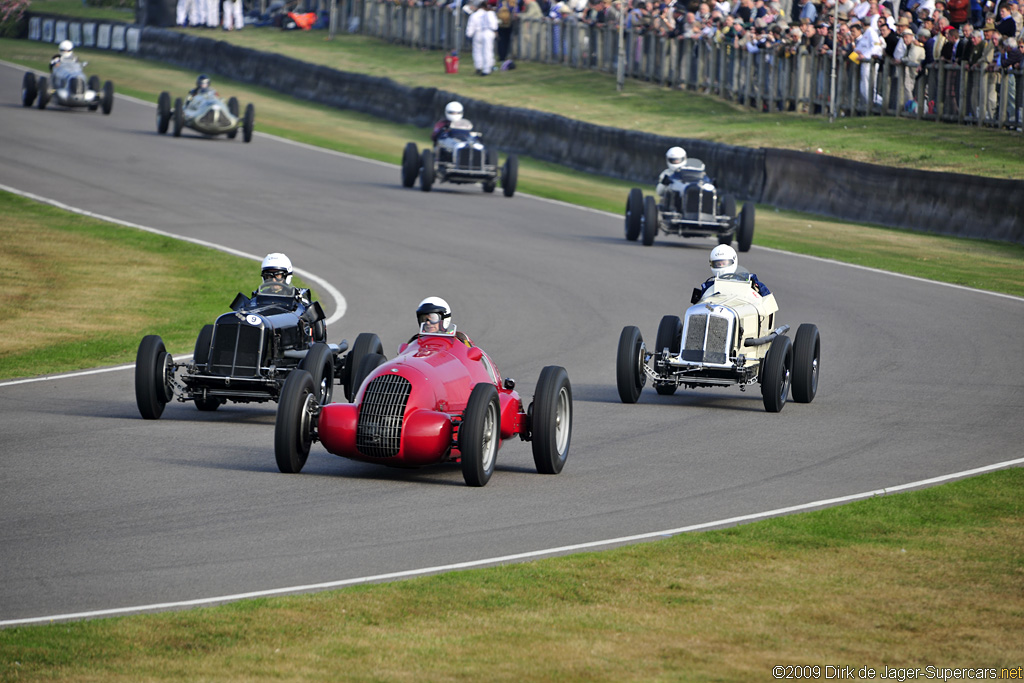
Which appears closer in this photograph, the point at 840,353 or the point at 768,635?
the point at 768,635

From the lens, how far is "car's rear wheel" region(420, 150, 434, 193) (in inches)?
1344

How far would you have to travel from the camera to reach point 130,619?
823 centimetres

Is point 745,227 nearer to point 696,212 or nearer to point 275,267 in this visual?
point 696,212

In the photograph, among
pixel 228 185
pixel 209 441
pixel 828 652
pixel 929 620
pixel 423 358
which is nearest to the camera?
pixel 828 652

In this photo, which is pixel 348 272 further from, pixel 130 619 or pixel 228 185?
pixel 130 619

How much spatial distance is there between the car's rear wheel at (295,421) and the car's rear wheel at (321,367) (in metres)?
1.71

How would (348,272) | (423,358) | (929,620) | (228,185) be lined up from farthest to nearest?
1. (228,185)
2. (348,272)
3. (423,358)
4. (929,620)

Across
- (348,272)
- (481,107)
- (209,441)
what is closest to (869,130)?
(481,107)

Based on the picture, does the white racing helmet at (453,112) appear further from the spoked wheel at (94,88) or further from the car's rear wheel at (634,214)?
the spoked wheel at (94,88)

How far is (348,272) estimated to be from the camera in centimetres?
2552

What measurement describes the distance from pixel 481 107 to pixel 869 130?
1268 cm

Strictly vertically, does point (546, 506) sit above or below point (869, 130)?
below

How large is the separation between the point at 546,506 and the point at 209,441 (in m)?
3.80

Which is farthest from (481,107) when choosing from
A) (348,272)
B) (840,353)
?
(840,353)
